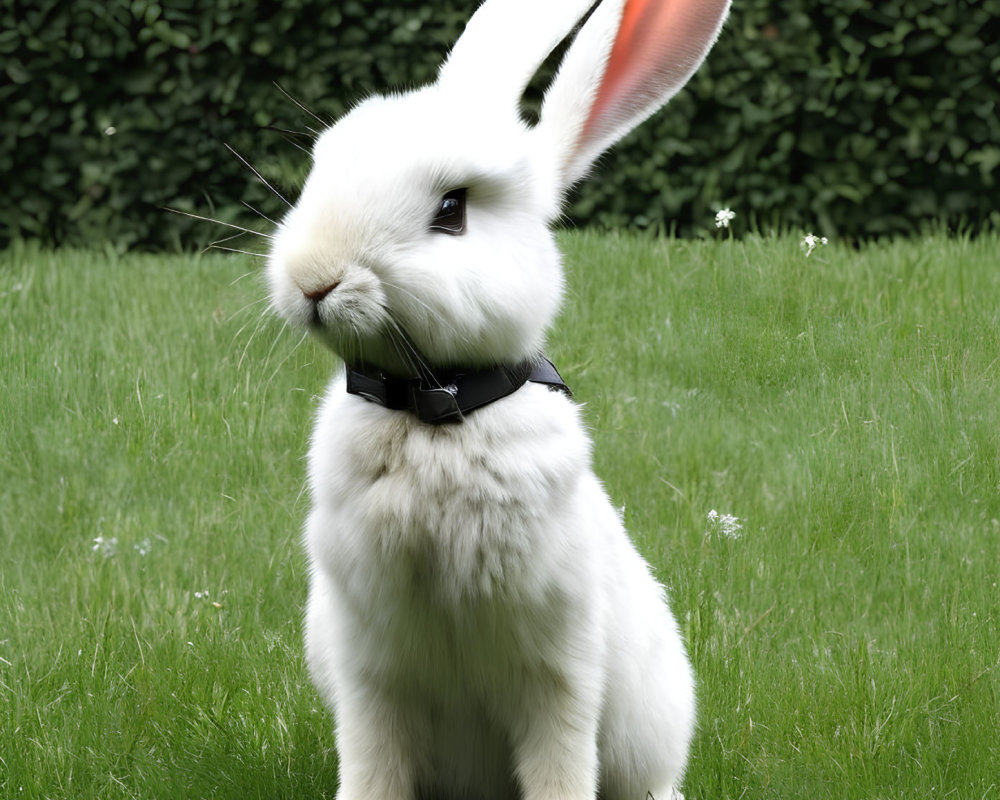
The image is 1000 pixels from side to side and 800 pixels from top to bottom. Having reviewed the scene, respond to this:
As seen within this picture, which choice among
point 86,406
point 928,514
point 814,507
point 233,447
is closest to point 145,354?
point 86,406

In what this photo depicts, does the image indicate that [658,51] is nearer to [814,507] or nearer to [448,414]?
[448,414]

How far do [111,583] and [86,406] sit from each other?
111 cm

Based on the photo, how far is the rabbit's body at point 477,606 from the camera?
104 inches

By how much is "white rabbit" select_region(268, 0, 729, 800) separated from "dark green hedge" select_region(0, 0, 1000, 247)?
4.48 m

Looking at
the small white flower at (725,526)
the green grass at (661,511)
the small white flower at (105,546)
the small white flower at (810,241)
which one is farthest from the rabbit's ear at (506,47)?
the small white flower at (810,241)

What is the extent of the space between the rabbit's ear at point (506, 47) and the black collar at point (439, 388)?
545mm

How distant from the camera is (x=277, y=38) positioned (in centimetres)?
785

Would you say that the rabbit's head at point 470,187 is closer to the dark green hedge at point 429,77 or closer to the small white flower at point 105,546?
the small white flower at point 105,546

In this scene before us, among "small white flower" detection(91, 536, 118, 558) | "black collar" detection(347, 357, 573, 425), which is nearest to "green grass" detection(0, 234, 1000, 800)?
"small white flower" detection(91, 536, 118, 558)

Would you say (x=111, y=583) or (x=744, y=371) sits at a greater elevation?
(x=744, y=371)

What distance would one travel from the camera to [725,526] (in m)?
4.29

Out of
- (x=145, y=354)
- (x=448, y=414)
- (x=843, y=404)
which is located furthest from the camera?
(x=145, y=354)

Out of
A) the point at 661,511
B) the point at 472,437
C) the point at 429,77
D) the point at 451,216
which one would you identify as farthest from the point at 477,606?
the point at 429,77

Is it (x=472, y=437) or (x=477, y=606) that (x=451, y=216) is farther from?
(x=477, y=606)
